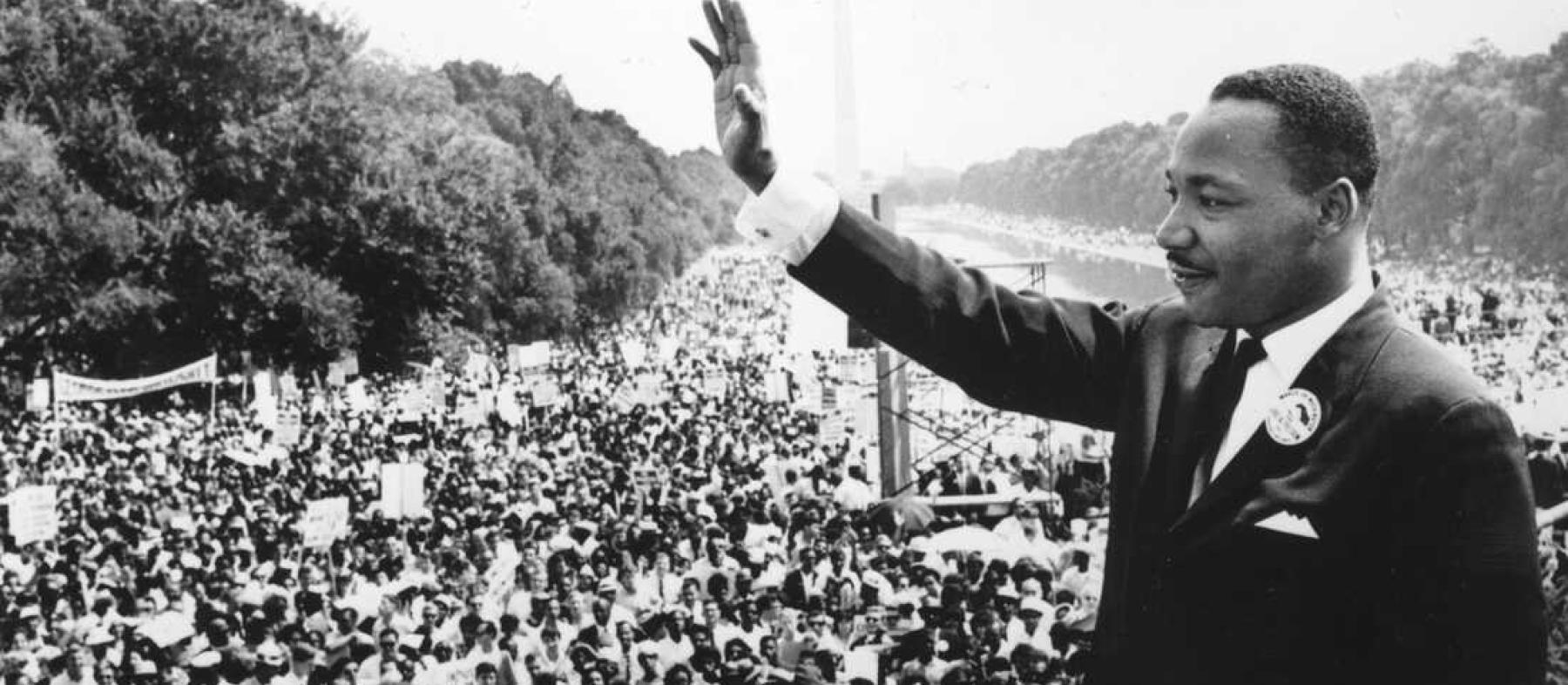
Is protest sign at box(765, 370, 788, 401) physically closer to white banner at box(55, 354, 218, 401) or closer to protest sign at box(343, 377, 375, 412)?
protest sign at box(343, 377, 375, 412)

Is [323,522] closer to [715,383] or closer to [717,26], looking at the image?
[717,26]

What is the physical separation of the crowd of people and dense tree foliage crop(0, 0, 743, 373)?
4.40 m

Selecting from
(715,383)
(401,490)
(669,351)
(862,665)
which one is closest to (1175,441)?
(862,665)

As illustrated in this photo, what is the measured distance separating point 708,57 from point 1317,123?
0.64 m

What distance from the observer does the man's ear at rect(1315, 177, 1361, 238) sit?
1.38 meters

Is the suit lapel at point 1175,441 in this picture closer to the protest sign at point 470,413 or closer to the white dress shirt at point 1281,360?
the white dress shirt at point 1281,360

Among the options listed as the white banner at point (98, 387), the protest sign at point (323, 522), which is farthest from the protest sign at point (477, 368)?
the protest sign at point (323, 522)

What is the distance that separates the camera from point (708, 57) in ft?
5.17

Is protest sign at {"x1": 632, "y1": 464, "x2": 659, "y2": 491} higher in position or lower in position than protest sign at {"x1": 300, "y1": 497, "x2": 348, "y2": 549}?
lower

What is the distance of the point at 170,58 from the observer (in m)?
28.0

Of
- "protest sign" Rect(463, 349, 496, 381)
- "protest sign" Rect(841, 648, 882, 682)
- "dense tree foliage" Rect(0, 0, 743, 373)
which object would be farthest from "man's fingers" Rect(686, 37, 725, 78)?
"protest sign" Rect(463, 349, 496, 381)

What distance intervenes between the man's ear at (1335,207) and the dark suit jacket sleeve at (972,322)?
316mm

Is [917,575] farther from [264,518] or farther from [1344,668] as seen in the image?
[1344,668]

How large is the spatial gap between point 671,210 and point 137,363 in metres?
60.5
